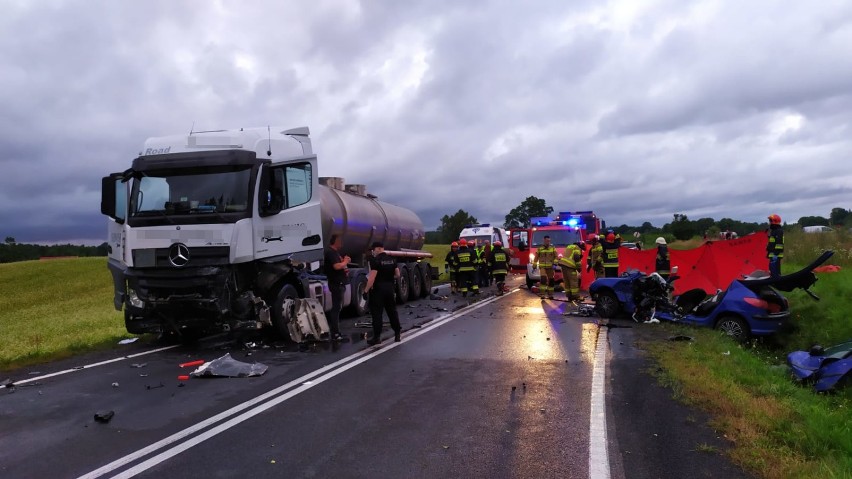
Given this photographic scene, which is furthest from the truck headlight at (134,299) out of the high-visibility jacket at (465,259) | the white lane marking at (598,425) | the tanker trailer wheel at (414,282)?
the high-visibility jacket at (465,259)

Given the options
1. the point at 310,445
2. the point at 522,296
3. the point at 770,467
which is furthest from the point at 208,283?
the point at 522,296

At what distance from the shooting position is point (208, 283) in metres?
8.70

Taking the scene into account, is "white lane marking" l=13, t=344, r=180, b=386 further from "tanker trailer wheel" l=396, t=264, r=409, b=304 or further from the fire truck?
the fire truck

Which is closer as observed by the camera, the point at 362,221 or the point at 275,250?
the point at 275,250

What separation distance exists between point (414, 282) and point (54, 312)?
44.0ft

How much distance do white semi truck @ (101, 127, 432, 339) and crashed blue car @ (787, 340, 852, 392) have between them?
7.64 metres

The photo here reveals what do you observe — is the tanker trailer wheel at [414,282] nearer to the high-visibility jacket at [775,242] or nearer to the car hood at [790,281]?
the high-visibility jacket at [775,242]

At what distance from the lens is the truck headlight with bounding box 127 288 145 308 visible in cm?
910

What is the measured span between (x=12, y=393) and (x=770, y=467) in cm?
790

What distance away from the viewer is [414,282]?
1777 cm

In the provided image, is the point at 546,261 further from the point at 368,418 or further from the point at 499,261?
the point at 368,418

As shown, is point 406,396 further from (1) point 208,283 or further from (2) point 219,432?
(1) point 208,283

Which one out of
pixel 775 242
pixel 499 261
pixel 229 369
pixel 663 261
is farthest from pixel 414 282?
pixel 229 369

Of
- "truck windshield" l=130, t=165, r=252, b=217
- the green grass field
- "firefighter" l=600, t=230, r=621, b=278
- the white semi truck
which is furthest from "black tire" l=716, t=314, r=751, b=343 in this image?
"truck windshield" l=130, t=165, r=252, b=217
